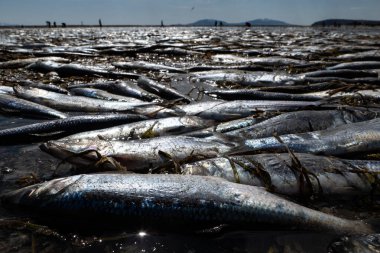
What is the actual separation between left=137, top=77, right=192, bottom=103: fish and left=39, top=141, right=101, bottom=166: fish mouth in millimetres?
2313

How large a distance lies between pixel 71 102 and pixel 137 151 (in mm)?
2326

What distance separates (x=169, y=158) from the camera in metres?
3.02

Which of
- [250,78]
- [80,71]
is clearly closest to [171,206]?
[250,78]

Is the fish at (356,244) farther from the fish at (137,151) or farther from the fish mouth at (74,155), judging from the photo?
the fish mouth at (74,155)

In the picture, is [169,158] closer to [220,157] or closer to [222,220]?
[220,157]

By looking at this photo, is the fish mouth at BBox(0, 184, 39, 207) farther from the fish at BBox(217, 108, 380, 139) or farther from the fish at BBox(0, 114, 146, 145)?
the fish at BBox(217, 108, 380, 139)

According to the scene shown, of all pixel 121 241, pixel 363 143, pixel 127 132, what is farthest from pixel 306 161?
pixel 127 132

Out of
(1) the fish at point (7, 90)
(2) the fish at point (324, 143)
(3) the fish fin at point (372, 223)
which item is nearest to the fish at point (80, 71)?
(1) the fish at point (7, 90)

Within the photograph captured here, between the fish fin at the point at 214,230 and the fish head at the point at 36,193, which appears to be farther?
the fish head at the point at 36,193

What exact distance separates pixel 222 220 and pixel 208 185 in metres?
0.29

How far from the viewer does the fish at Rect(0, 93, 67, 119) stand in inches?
177

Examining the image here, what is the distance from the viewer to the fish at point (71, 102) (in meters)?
4.72

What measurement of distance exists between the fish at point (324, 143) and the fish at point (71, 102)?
198 cm

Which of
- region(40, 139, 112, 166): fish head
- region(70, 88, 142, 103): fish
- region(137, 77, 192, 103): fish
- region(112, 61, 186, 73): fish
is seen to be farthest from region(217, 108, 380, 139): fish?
region(112, 61, 186, 73): fish
